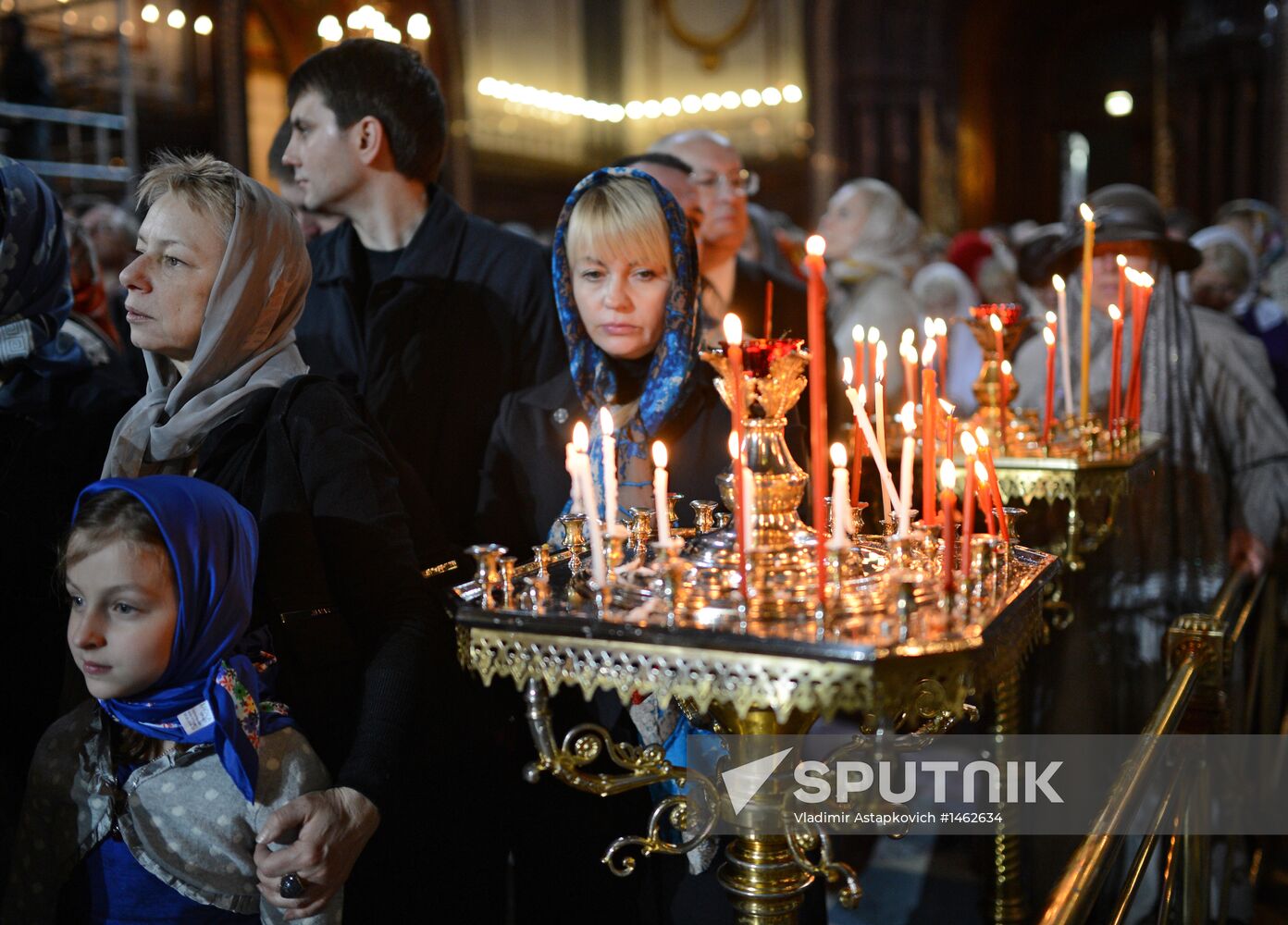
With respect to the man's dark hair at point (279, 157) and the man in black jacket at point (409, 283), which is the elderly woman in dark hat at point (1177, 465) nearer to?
the man in black jacket at point (409, 283)

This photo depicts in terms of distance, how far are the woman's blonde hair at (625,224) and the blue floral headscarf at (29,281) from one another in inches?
38.2

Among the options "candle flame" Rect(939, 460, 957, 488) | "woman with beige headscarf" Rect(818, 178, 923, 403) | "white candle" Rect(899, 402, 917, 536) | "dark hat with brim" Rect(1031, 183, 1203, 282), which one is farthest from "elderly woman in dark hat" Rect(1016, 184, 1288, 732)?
"candle flame" Rect(939, 460, 957, 488)

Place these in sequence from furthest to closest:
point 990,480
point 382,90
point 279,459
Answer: point 382,90, point 279,459, point 990,480

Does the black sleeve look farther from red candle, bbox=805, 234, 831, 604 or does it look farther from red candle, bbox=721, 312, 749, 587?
red candle, bbox=805, 234, 831, 604

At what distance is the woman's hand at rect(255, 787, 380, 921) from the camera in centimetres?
140

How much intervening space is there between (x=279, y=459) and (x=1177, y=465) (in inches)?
101

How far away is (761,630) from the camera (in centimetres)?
119

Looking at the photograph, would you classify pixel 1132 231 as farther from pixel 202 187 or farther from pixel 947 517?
pixel 202 187

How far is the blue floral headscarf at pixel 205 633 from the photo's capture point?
1.42 meters

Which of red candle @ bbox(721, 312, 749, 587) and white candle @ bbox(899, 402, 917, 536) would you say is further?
white candle @ bbox(899, 402, 917, 536)

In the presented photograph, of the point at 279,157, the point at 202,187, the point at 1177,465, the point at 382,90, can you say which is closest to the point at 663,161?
the point at 382,90

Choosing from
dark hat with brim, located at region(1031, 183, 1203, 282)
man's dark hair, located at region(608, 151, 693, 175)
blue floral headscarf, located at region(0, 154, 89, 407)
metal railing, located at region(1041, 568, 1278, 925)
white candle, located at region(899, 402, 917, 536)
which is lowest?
metal railing, located at region(1041, 568, 1278, 925)

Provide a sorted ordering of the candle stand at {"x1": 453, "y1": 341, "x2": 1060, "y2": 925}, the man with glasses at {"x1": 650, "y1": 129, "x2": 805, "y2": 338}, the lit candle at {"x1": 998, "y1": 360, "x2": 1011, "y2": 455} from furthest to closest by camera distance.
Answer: the man with glasses at {"x1": 650, "y1": 129, "x2": 805, "y2": 338}
the lit candle at {"x1": 998, "y1": 360, "x2": 1011, "y2": 455}
the candle stand at {"x1": 453, "y1": 341, "x2": 1060, "y2": 925}

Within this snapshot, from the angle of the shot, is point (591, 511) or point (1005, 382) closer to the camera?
point (591, 511)
